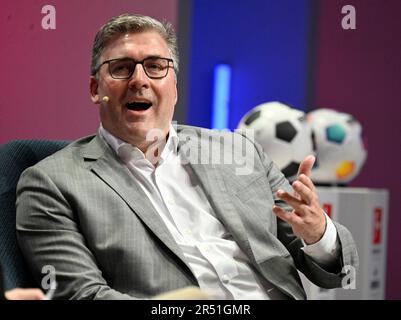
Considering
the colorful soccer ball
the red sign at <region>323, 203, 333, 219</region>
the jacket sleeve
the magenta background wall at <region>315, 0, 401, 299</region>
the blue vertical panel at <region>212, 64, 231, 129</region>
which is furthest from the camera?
the magenta background wall at <region>315, 0, 401, 299</region>

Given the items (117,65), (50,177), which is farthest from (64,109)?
(50,177)

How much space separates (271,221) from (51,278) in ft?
2.08

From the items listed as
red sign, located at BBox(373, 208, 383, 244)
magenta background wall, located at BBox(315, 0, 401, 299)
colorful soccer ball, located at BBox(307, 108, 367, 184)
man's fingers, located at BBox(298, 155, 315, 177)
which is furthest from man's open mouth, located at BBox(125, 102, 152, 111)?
magenta background wall, located at BBox(315, 0, 401, 299)

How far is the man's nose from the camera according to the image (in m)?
1.90

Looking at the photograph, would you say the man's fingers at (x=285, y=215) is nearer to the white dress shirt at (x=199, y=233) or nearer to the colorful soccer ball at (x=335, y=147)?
the white dress shirt at (x=199, y=233)

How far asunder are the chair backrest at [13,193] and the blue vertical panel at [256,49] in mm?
2614

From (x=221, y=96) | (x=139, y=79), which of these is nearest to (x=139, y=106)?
(x=139, y=79)

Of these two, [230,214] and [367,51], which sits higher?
[367,51]

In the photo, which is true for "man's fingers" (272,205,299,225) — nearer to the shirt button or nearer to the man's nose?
the shirt button

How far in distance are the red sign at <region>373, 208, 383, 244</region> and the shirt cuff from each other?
178cm

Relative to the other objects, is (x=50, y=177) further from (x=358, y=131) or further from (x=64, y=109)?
(x=358, y=131)

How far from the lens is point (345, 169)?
143 inches

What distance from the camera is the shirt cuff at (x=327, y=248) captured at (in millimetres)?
1825

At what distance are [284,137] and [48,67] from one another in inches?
47.9
